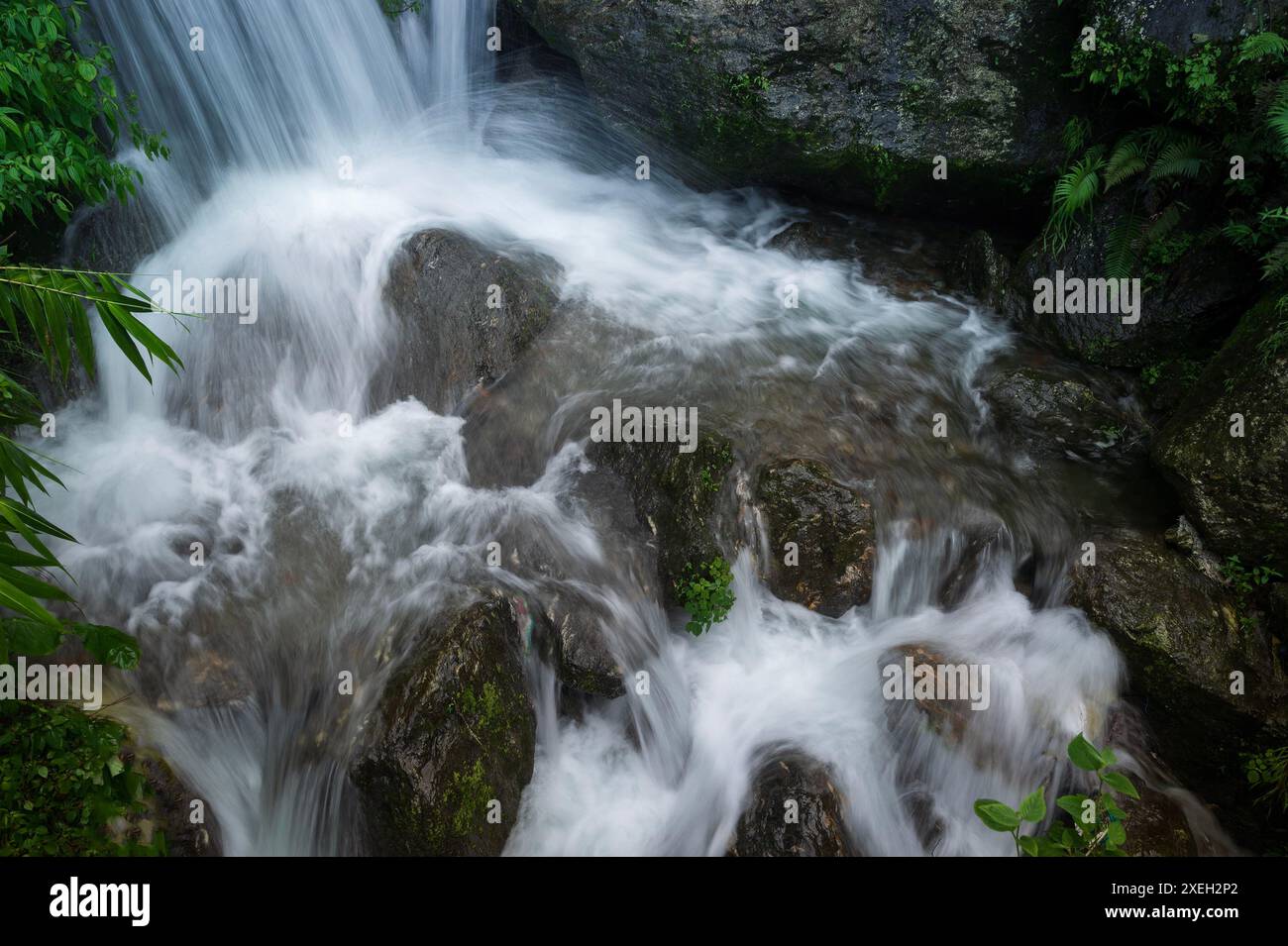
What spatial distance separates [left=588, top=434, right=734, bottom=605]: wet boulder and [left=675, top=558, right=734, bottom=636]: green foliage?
0.18 ft

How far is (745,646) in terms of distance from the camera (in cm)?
620

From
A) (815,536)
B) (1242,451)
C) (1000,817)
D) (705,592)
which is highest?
(1242,451)

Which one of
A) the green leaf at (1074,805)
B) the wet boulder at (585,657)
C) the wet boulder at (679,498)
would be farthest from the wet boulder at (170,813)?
the green leaf at (1074,805)

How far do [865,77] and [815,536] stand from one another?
4.70 metres

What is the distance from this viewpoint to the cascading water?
5516 mm

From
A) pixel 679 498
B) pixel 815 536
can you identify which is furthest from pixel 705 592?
pixel 815 536

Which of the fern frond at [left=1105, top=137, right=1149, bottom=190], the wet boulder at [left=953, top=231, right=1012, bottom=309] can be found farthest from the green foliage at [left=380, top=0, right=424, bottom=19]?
the fern frond at [left=1105, top=137, right=1149, bottom=190]

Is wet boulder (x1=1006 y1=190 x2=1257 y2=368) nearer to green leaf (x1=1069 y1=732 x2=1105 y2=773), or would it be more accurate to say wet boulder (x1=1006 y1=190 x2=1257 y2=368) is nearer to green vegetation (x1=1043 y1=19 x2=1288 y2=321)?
green vegetation (x1=1043 y1=19 x2=1288 y2=321)

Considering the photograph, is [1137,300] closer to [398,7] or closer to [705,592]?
[705,592]

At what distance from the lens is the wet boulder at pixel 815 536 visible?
6121 millimetres

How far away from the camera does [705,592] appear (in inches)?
238
